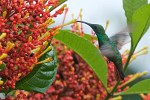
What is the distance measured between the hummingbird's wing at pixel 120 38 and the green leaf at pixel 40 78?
0.73m

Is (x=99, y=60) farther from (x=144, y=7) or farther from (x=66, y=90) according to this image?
(x=66, y=90)

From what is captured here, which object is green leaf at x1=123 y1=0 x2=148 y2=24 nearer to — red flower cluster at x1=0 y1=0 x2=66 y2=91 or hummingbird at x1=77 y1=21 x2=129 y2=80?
A: hummingbird at x1=77 y1=21 x2=129 y2=80

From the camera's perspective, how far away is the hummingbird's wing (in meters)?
2.44

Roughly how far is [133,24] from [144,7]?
0.09 meters

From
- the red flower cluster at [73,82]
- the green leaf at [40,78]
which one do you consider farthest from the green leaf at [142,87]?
the green leaf at [40,78]

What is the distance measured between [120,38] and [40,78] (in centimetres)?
85

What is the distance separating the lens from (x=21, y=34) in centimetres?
147

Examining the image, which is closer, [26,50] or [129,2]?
[26,50]

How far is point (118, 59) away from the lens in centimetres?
239

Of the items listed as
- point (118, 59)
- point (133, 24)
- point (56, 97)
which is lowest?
point (56, 97)

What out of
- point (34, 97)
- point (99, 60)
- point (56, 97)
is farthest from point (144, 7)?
point (56, 97)

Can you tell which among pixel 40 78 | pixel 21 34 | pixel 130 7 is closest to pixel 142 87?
pixel 130 7

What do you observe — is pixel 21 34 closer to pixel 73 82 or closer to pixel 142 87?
pixel 142 87

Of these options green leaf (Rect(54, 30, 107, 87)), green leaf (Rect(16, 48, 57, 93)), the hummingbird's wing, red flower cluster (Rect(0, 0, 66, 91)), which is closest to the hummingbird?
the hummingbird's wing
